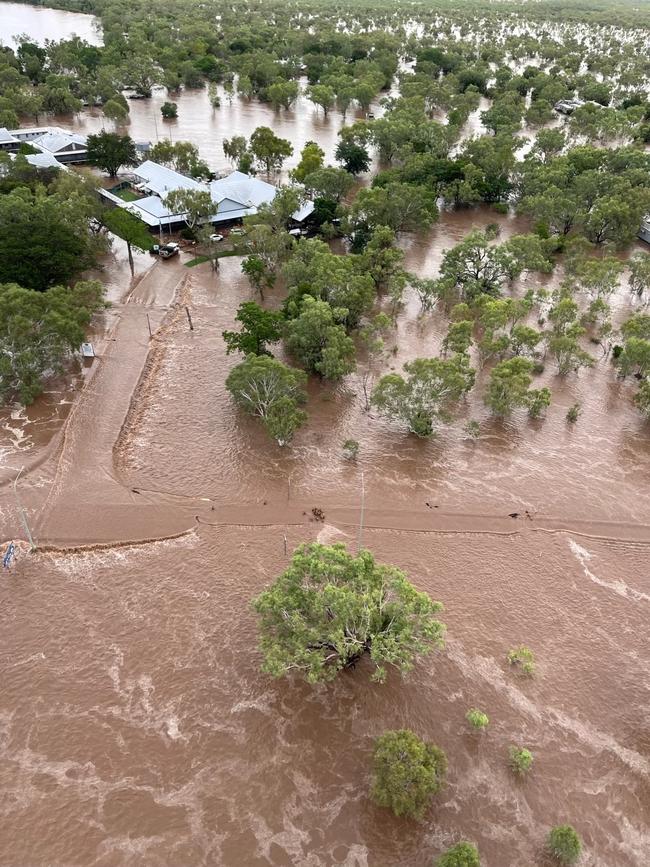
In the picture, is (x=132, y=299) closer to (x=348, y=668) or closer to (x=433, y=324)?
(x=433, y=324)

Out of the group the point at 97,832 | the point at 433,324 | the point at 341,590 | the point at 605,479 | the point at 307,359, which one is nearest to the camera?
the point at 97,832

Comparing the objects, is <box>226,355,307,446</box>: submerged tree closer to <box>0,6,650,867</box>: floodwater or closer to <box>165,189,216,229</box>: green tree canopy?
<box>0,6,650,867</box>: floodwater

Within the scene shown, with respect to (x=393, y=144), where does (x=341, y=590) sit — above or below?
below

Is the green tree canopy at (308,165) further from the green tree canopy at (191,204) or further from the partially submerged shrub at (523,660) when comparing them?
the partially submerged shrub at (523,660)

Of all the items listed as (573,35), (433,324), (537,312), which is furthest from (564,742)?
(573,35)

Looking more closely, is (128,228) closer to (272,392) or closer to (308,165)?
(272,392)

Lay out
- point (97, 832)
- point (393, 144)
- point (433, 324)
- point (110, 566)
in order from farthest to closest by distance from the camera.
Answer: point (393, 144) < point (433, 324) < point (110, 566) < point (97, 832)
